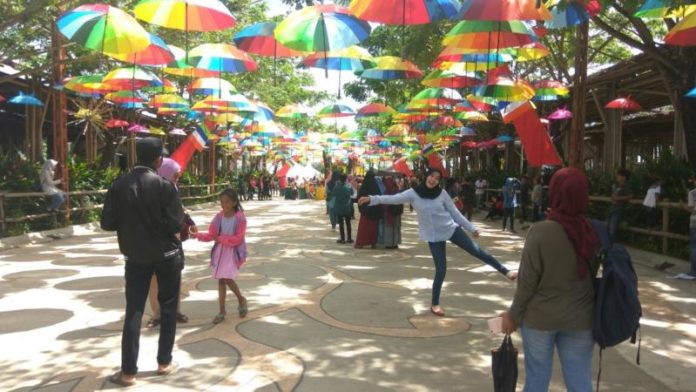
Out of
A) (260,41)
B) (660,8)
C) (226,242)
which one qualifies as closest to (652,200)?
(660,8)

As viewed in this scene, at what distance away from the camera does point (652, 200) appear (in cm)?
1050

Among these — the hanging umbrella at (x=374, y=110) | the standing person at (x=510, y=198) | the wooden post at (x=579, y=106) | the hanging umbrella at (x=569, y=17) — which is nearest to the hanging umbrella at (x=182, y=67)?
the hanging umbrella at (x=374, y=110)

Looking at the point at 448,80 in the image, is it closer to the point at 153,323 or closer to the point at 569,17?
the point at 569,17

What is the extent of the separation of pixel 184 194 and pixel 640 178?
18.8 meters

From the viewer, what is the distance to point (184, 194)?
25.1m

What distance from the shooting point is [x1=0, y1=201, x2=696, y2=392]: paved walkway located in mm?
4262

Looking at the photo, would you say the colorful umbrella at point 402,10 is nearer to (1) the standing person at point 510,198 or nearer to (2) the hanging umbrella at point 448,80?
(2) the hanging umbrella at point 448,80

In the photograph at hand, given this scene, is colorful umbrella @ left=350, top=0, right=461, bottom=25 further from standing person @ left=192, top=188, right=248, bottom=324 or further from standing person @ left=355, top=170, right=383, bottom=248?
standing person @ left=355, top=170, right=383, bottom=248

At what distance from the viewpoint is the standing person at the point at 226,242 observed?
5.77 meters

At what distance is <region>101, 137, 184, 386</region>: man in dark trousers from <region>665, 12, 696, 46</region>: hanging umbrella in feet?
20.8

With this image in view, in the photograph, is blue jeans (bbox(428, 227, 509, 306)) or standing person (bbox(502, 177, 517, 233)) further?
standing person (bbox(502, 177, 517, 233))

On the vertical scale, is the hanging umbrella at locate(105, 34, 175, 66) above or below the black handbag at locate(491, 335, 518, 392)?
above

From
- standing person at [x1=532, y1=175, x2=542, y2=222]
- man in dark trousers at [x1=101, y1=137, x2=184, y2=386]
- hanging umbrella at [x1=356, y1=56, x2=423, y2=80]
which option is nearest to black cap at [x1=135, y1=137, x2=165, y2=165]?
man in dark trousers at [x1=101, y1=137, x2=184, y2=386]

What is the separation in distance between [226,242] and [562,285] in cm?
365
